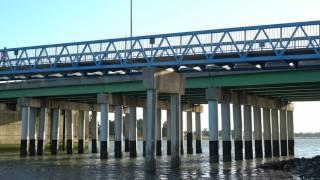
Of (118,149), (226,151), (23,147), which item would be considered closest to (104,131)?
(118,149)

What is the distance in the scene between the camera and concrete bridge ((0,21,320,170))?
4297cm

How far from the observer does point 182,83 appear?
1858 inches

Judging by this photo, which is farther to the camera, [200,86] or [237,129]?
[237,129]

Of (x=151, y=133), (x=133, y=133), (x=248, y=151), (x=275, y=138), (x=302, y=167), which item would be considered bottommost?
(x=302, y=167)

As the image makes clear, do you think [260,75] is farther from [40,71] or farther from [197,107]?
[197,107]

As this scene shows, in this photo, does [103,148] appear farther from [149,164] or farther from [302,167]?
[302,167]

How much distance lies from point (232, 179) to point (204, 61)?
11.3 m

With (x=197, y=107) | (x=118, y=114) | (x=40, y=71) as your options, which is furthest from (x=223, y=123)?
(x=197, y=107)

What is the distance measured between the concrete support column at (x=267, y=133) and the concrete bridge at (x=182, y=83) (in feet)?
0.40

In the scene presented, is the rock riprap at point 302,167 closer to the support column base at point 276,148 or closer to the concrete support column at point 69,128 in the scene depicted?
the support column base at point 276,148

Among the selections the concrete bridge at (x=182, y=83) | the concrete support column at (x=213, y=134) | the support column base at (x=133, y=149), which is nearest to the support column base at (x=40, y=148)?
the concrete bridge at (x=182, y=83)

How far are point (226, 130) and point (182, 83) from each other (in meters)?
10.9

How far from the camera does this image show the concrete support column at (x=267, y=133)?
66188 mm

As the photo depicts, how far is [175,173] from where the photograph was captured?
134 feet
